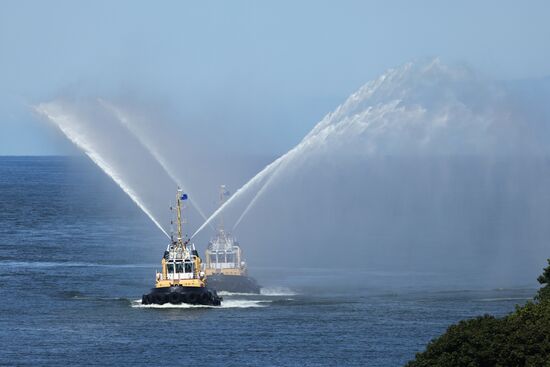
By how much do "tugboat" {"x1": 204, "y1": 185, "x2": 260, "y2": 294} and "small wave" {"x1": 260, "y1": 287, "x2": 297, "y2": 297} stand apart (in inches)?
25.7

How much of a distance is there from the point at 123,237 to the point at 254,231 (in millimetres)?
13541

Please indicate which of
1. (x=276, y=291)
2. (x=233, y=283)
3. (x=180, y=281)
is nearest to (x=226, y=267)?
(x=233, y=283)

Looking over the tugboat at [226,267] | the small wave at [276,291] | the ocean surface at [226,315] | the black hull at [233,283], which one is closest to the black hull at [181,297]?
the ocean surface at [226,315]

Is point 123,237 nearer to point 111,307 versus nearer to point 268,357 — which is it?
point 111,307

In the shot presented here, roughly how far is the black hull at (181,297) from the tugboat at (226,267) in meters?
9.51

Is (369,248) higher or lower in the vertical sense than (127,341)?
higher

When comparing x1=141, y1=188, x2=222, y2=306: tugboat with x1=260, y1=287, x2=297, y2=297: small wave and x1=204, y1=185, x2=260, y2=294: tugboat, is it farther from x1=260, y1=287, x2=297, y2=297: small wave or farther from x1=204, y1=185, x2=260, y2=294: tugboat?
x1=260, y1=287, x2=297, y2=297: small wave

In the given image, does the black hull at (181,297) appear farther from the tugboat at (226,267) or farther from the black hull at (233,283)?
the tugboat at (226,267)

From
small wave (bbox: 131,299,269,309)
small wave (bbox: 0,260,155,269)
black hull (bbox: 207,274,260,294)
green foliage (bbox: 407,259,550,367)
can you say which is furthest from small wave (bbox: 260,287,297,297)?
green foliage (bbox: 407,259,550,367)

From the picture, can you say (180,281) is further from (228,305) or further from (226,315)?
(226,315)

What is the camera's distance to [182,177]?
134875 millimetres

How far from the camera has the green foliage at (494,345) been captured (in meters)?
43.4

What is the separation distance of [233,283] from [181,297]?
10.2 metres

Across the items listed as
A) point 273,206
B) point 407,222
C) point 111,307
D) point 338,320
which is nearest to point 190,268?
point 111,307
